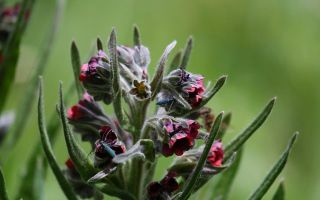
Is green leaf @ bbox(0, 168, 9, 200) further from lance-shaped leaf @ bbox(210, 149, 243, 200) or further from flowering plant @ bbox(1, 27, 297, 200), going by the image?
lance-shaped leaf @ bbox(210, 149, 243, 200)

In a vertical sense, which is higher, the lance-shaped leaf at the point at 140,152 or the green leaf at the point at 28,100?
the lance-shaped leaf at the point at 140,152

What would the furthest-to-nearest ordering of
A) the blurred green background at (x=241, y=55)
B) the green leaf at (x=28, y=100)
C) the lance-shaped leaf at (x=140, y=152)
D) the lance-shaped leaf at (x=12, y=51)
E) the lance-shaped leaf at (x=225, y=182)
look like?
1. the blurred green background at (x=241, y=55)
2. the green leaf at (x=28, y=100)
3. the lance-shaped leaf at (x=12, y=51)
4. the lance-shaped leaf at (x=225, y=182)
5. the lance-shaped leaf at (x=140, y=152)

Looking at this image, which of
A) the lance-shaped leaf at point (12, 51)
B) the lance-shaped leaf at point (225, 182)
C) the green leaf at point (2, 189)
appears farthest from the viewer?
the lance-shaped leaf at point (12, 51)

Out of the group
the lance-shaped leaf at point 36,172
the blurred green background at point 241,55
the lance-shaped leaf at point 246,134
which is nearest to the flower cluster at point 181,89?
the lance-shaped leaf at point 246,134

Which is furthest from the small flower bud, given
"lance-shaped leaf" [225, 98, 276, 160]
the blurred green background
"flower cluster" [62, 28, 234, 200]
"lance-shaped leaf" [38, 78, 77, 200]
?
the blurred green background

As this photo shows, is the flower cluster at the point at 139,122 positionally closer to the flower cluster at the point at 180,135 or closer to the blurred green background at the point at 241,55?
the flower cluster at the point at 180,135

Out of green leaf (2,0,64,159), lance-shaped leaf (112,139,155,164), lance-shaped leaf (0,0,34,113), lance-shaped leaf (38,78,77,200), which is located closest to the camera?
lance-shaped leaf (112,139,155,164)
